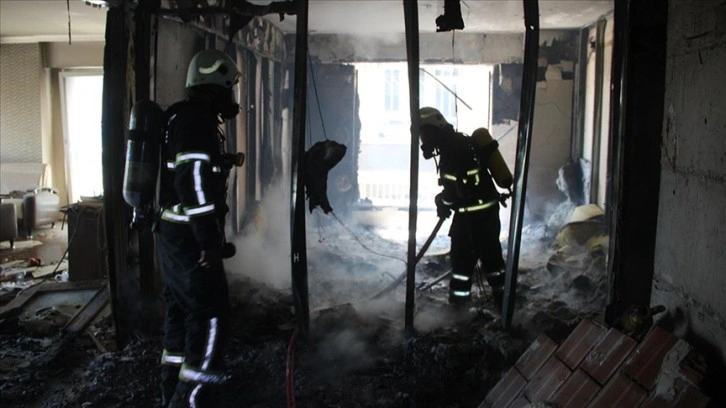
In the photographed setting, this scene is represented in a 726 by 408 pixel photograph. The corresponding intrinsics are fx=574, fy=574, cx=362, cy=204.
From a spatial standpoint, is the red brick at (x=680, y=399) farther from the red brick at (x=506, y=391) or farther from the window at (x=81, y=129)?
the window at (x=81, y=129)

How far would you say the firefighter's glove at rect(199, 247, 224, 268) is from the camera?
125 inches

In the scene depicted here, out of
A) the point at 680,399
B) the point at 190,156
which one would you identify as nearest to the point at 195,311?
the point at 190,156

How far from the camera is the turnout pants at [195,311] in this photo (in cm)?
324

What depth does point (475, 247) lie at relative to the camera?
4.84 metres

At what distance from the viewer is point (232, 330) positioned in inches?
186

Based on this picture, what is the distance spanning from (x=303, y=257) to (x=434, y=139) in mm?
1424

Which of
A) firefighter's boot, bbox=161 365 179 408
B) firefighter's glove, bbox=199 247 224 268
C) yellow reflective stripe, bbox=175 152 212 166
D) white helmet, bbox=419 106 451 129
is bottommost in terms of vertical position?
firefighter's boot, bbox=161 365 179 408

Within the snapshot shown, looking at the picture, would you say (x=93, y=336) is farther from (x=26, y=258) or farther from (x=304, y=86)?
(x=26, y=258)

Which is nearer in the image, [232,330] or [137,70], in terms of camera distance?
[137,70]

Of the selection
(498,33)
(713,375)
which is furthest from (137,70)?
(498,33)

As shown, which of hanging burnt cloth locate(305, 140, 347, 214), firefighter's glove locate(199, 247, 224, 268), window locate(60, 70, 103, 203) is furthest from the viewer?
window locate(60, 70, 103, 203)

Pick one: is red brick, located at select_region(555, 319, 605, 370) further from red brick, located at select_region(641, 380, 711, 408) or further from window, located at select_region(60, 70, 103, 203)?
window, located at select_region(60, 70, 103, 203)

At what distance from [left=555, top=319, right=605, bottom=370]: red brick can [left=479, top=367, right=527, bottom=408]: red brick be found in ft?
1.01

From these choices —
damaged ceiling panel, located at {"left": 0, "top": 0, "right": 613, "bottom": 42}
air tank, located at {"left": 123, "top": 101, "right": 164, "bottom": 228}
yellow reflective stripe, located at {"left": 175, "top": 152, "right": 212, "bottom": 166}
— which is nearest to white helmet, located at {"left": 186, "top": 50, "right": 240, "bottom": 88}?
air tank, located at {"left": 123, "top": 101, "right": 164, "bottom": 228}
